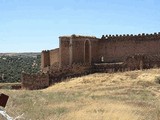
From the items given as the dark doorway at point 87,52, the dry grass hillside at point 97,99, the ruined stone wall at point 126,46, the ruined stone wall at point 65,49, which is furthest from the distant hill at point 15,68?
the dry grass hillside at point 97,99

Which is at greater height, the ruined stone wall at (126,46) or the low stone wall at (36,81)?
the ruined stone wall at (126,46)

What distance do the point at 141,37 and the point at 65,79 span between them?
326 inches

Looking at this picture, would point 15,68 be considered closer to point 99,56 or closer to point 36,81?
point 99,56

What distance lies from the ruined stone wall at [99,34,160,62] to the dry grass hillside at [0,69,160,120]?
4.42 m

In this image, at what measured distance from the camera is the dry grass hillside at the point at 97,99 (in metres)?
14.1

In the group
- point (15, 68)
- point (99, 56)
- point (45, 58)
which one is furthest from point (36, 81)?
point (15, 68)

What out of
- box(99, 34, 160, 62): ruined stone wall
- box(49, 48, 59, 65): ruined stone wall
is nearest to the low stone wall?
box(49, 48, 59, 65): ruined stone wall

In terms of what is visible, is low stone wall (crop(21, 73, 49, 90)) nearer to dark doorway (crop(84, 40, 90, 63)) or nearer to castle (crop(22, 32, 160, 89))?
castle (crop(22, 32, 160, 89))

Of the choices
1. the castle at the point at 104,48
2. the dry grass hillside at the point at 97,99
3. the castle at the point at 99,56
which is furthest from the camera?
the castle at the point at 104,48

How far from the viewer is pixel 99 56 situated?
39.8 m

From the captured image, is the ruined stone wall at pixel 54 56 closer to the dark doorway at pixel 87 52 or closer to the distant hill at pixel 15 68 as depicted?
the dark doorway at pixel 87 52

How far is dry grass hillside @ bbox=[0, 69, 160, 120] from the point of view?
14.1m

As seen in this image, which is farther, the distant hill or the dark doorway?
the distant hill

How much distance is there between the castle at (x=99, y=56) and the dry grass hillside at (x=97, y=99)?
1.79m
